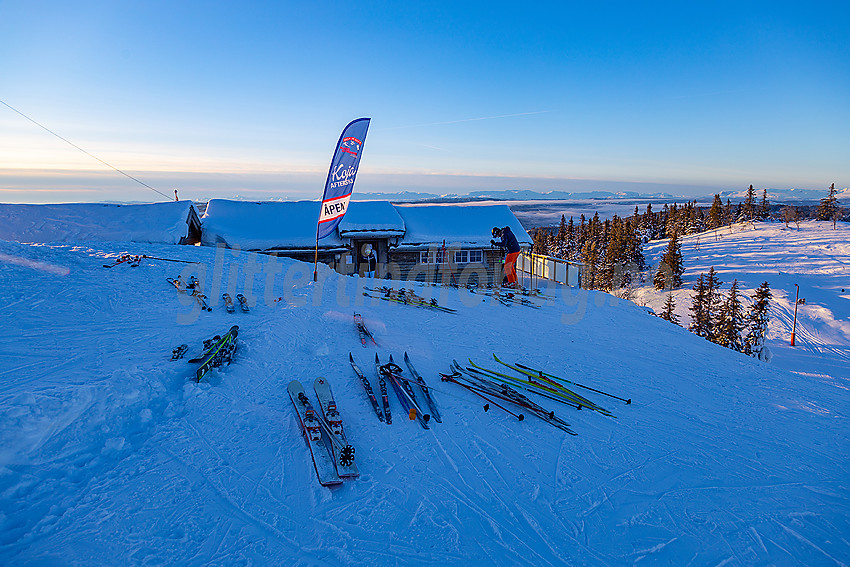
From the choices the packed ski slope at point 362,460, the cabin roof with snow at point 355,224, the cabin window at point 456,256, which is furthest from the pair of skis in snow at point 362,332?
the cabin window at point 456,256

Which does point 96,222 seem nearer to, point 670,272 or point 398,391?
point 398,391

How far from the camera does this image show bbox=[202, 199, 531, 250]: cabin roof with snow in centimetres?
2019

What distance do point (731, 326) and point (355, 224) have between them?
1371 inches

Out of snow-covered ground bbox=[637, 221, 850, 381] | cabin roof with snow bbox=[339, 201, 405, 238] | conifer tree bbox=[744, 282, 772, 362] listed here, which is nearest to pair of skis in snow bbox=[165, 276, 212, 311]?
cabin roof with snow bbox=[339, 201, 405, 238]

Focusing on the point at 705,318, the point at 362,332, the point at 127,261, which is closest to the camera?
the point at 362,332

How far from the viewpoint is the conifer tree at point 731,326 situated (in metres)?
36.9

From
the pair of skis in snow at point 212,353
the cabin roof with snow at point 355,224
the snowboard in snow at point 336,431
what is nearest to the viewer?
the snowboard in snow at point 336,431

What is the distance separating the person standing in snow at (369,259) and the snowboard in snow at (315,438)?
1535cm

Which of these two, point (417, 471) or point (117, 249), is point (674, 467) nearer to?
point (417, 471)

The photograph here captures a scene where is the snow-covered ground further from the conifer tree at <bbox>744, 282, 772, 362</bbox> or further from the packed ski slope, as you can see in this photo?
the packed ski slope

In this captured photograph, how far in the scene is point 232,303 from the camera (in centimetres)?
962

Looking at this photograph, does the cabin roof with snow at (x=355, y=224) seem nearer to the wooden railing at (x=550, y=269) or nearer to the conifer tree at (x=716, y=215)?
the wooden railing at (x=550, y=269)

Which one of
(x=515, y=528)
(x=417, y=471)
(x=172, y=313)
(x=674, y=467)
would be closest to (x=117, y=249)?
(x=172, y=313)

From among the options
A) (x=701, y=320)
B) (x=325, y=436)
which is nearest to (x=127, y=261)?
(x=325, y=436)
